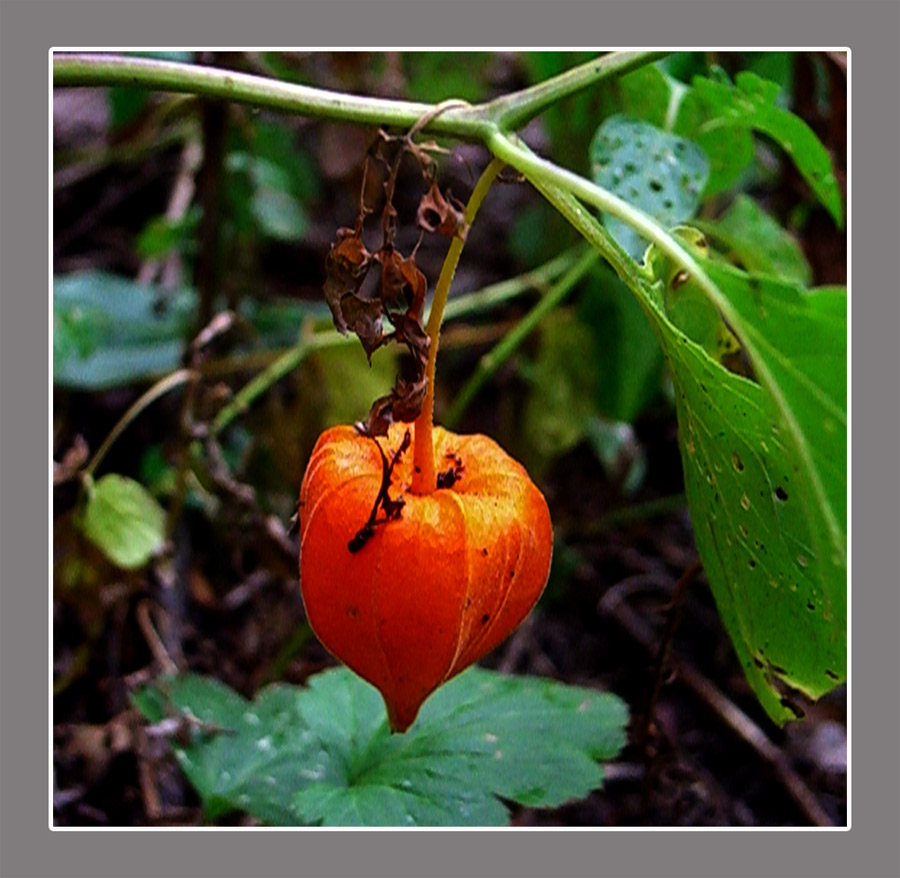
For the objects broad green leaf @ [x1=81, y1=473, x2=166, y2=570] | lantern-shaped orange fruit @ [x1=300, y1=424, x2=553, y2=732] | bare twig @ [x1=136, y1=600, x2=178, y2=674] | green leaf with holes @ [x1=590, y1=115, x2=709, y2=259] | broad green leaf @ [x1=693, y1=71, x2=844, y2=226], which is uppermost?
broad green leaf @ [x1=693, y1=71, x2=844, y2=226]

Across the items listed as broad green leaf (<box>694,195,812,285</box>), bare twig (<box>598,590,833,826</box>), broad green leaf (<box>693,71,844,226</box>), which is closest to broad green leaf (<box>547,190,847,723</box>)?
broad green leaf (<box>693,71,844,226</box>)

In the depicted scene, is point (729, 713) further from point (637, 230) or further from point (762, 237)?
point (637, 230)

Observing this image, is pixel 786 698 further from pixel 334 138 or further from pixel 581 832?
pixel 334 138

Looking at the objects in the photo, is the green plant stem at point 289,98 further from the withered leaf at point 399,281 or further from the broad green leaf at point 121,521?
the broad green leaf at point 121,521

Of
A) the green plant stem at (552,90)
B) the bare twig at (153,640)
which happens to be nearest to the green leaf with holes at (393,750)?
the bare twig at (153,640)

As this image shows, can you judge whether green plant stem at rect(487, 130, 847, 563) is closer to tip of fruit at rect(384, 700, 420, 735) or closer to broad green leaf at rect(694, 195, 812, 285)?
tip of fruit at rect(384, 700, 420, 735)

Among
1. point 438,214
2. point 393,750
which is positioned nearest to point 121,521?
point 393,750
